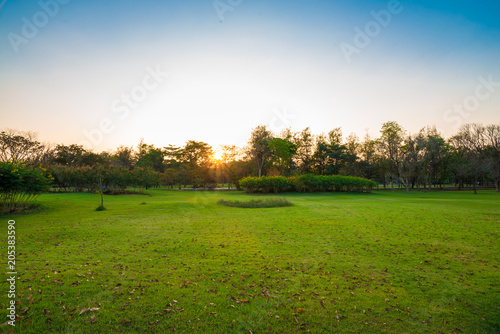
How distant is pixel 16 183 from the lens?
14.1 m

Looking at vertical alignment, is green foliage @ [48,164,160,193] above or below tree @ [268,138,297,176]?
below

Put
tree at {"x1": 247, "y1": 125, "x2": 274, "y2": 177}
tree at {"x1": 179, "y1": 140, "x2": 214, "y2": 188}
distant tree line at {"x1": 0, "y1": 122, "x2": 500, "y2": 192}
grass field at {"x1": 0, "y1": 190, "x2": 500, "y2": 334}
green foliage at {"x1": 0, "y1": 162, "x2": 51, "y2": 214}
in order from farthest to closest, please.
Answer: tree at {"x1": 179, "y1": 140, "x2": 214, "y2": 188}, tree at {"x1": 247, "y1": 125, "x2": 274, "y2": 177}, distant tree line at {"x1": 0, "y1": 122, "x2": 500, "y2": 192}, green foliage at {"x1": 0, "y1": 162, "x2": 51, "y2": 214}, grass field at {"x1": 0, "y1": 190, "x2": 500, "y2": 334}

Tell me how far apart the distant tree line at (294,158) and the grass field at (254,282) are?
31456 mm

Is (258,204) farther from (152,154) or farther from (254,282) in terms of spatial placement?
(152,154)

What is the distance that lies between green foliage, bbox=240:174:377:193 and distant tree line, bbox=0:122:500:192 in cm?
1175

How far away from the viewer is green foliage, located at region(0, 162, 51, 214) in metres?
13.8

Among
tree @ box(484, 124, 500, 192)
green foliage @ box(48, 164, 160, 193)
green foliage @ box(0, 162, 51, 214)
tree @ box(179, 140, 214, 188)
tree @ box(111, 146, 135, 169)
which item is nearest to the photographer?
green foliage @ box(0, 162, 51, 214)

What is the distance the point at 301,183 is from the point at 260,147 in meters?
17.1

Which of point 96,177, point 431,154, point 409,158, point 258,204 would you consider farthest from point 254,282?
point 431,154

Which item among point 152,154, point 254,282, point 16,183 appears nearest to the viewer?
point 254,282

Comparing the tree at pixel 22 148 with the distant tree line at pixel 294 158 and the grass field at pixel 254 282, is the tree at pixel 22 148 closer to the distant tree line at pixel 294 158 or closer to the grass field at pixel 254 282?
the distant tree line at pixel 294 158

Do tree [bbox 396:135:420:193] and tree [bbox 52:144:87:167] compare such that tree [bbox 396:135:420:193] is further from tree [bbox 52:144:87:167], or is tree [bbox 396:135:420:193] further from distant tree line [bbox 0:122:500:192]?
tree [bbox 52:144:87:167]

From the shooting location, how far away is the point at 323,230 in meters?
11.2

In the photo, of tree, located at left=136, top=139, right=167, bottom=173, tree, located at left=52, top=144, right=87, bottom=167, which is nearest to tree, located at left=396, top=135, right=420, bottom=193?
tree, located at left=136, top=139, right=167, bottom=173
